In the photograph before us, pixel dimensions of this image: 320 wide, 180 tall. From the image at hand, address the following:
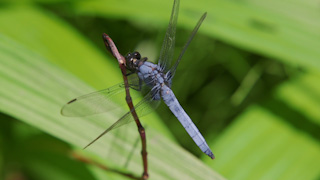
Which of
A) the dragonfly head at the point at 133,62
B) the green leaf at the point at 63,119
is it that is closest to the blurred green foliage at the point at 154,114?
the green leaf at the point at 63,119

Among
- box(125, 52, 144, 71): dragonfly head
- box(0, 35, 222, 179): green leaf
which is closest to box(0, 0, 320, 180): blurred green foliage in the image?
box(0, 35, 222, 179): green leaf

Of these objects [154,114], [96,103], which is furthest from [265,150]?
[96,103]

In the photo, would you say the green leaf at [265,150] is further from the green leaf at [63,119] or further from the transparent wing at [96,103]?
the transparent wing at [96,103]

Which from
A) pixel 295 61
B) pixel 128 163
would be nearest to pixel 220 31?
pixel 295 61

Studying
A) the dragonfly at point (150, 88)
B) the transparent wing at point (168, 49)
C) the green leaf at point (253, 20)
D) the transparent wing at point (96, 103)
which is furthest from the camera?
the green leaf at point (253, 20)

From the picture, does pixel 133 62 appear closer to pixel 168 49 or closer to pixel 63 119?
pixel 168 49

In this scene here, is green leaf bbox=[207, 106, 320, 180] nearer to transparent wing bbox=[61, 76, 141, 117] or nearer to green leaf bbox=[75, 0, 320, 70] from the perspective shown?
green leaf bbox=[75, 0, 320, 70]
